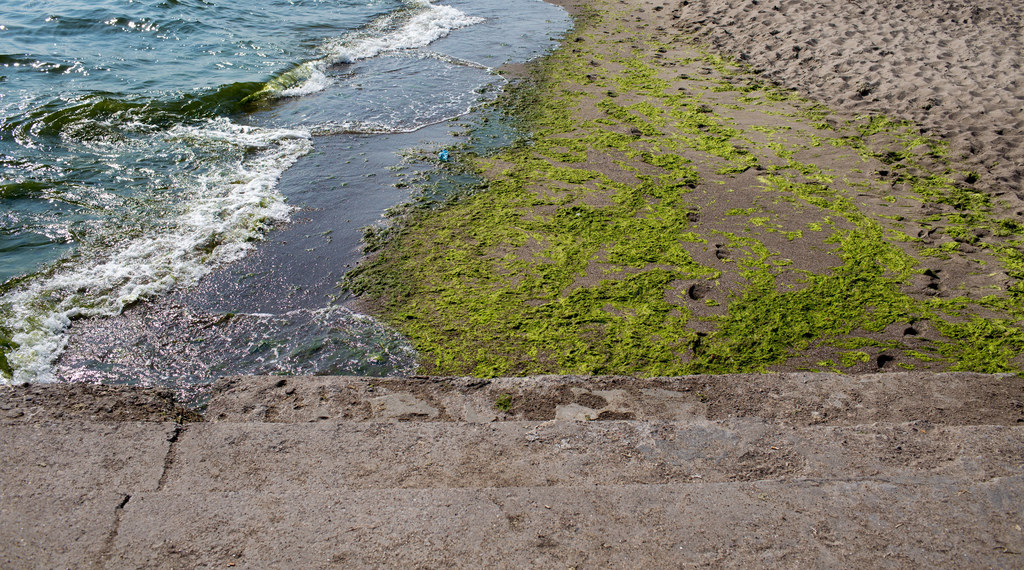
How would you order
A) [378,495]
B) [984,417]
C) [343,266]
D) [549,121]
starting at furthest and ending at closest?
[549,121] → [343,266] → [984,417] → [378,495]

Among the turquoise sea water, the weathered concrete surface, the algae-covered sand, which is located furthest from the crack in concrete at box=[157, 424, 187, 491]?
the algae-covered sand

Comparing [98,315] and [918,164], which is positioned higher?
[918,164]

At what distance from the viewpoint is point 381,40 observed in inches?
445

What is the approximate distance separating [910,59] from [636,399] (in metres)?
7.01

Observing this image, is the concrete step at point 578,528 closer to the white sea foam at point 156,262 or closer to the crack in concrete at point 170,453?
the crack in concrete at point 170,453

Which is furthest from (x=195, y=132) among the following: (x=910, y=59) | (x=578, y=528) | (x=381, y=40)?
(x=910, y=59)

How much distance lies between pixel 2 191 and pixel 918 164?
341 inches

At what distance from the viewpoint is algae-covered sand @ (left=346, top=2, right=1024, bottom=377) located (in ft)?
13.1

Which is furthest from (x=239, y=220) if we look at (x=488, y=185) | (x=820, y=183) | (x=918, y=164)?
(x=918, y=164)

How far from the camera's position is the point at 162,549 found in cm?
216

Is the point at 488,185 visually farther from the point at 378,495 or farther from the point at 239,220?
the point at 378,495

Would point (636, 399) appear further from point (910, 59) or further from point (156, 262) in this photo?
point (910, 59)

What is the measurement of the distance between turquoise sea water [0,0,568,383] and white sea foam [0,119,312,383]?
2 cm

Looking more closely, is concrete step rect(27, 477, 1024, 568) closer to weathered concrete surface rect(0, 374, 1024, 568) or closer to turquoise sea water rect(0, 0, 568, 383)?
weathered concrete surface rect(0, 374, 1024, 568)
